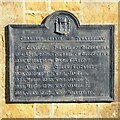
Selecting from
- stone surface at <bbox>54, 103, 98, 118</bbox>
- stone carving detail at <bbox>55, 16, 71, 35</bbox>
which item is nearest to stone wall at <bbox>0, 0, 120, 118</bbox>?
stone surface at <bbox>54, 103, 98, 118</bbox>

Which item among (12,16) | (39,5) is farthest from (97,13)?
(12,16)

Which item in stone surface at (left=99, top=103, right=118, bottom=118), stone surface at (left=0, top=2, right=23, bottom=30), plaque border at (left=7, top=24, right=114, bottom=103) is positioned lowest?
stone surface at (left=99, top=103, right=118, bottom=118)

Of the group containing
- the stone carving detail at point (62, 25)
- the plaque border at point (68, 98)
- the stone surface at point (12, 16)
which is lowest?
the plaque border at point (68, 98)

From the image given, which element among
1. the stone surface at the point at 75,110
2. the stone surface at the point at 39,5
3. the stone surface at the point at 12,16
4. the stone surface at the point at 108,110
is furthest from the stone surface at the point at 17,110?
the stone surface at the point at 39,5

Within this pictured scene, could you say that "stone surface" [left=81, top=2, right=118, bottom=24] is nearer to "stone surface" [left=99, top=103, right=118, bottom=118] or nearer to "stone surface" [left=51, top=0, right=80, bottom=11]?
"stone surface" [left=51, top=0, right=80, bottom=11]

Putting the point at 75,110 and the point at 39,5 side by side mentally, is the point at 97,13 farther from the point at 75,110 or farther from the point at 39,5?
the point at 75,110

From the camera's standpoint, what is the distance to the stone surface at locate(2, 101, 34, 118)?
4230mm

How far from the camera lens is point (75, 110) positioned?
4258 millimetres

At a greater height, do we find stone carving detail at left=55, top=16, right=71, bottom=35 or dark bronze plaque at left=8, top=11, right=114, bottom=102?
stone carving detail at left=55, top=16, right=71, bottom=35

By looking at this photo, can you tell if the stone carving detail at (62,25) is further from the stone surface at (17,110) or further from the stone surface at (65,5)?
the stone surface at (17,110)

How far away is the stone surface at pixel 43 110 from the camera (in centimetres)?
424

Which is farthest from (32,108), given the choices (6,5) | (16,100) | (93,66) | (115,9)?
(115,9)

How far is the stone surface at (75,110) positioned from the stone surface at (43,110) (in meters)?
0.07

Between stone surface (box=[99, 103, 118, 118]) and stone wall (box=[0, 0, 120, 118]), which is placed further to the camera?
stone surface (box=[99, 103, 118, 118])
